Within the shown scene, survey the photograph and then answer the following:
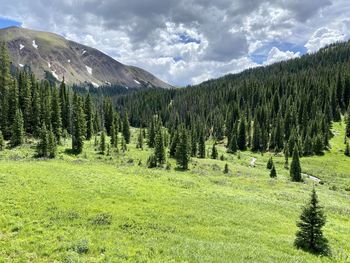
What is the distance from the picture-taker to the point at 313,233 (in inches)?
900

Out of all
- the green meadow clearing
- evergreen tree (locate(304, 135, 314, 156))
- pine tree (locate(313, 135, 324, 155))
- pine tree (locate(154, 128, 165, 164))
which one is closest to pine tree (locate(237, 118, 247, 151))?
evergreen tree (locate(304, 135, 314, 156))

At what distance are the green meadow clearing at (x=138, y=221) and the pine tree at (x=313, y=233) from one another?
0.80m

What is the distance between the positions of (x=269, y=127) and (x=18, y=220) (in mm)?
118028

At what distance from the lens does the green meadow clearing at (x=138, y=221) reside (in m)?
19.0

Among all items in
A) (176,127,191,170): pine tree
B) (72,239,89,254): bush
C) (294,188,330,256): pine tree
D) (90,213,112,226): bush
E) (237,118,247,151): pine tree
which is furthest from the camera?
(237,118,247,151): pine tree

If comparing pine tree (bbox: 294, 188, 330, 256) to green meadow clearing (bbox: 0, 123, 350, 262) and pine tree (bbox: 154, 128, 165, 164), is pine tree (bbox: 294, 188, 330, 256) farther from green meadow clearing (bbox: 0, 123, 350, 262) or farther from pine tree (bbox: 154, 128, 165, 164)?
pine tree (bbox: 154, 128, 165, 164)

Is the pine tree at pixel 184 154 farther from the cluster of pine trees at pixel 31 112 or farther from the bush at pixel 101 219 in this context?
the bush at pixel 101 219

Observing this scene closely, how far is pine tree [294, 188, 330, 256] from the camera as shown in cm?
2248

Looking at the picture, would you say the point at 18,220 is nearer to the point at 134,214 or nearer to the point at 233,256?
the point at 134,214

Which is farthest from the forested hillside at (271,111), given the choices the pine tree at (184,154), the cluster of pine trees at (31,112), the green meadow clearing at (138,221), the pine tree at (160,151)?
the green meadow clearing at (138,221)

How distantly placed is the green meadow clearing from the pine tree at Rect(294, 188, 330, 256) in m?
0.80

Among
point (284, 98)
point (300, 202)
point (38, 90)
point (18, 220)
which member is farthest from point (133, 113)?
point (18, 220)

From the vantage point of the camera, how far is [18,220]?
23.0 m

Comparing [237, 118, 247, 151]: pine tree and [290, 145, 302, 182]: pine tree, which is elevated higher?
[237, 118, 247, 151]: pine tree
